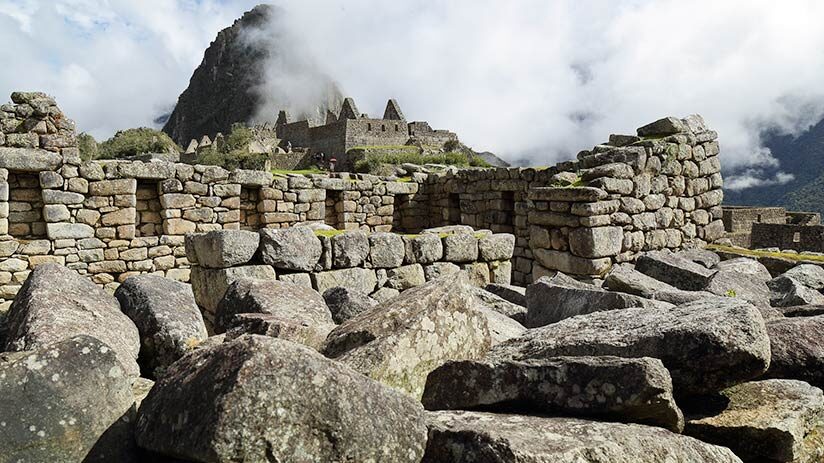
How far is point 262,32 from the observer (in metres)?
99.2

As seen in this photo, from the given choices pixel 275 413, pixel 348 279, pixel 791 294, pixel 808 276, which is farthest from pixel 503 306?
pixel 275 413

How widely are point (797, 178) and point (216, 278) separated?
2853 inches

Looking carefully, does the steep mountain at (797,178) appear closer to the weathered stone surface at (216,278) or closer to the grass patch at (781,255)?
the grass patch at (781,255)

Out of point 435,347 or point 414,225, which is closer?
point 435,347

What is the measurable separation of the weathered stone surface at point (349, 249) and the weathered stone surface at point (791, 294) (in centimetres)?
445

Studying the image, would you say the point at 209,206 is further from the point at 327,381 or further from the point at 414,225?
the point at 327,381

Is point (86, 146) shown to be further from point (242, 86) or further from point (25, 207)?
point (242, 86)

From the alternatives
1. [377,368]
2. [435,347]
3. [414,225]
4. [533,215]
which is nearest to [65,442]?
[377,368]

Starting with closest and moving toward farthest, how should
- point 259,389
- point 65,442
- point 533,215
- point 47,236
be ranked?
point 259,389 → point 65,442 → point 533,215 → point 47,236

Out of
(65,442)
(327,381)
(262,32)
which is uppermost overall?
(262,32)

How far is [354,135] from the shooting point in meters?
40.6

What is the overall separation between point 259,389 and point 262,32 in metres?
106

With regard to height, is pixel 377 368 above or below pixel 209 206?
below

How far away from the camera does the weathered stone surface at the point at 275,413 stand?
2004 mm
